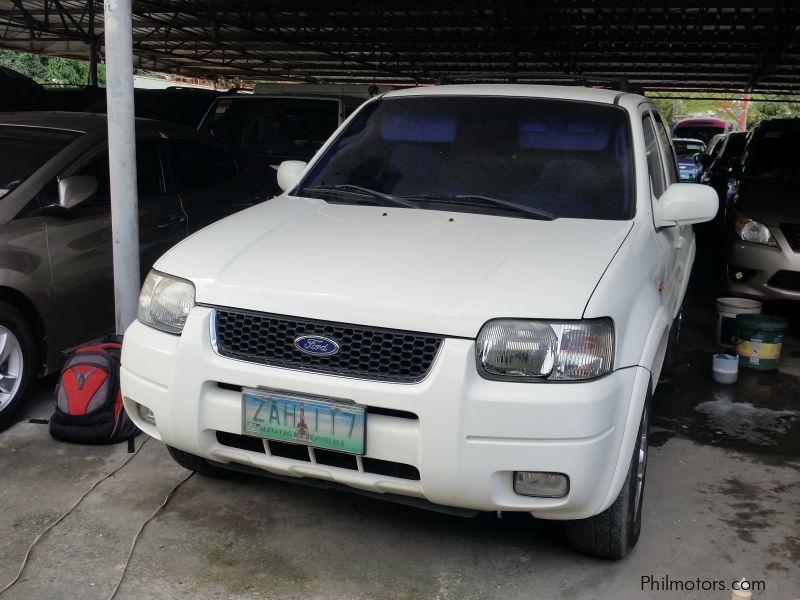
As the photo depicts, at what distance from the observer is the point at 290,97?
8891 mm

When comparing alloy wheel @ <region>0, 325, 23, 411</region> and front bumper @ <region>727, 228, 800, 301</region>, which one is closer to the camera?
alloy wheel @ <region>0, 325, 23, 411</region>

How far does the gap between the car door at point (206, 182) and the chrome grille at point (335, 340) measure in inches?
103

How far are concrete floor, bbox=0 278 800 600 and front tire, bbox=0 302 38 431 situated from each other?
5.5 inches

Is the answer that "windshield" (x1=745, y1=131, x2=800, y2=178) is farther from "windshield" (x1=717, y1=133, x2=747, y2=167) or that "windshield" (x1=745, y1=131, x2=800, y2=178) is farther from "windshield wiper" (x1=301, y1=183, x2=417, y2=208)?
"windshield wiper" (x1=301, y1=183, x2=417, y2=208)

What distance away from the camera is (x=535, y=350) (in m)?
2.72

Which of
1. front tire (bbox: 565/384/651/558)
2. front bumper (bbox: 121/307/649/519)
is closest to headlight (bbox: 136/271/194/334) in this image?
front bumper (bbox: 121/307/649/519)

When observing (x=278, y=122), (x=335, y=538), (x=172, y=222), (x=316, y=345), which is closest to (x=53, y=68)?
(x=278, y=122)

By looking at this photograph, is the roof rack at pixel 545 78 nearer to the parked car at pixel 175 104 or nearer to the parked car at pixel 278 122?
the parked car at pixel 278 122

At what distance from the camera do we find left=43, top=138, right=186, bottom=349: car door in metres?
4.48

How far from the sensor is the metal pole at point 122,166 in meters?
4.36

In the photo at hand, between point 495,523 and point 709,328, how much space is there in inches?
166

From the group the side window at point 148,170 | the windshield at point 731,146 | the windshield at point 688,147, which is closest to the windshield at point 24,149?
the side window at point 148,170

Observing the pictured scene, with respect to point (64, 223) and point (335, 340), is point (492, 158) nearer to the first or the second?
point (335, 340)

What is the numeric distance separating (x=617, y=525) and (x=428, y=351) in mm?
980
